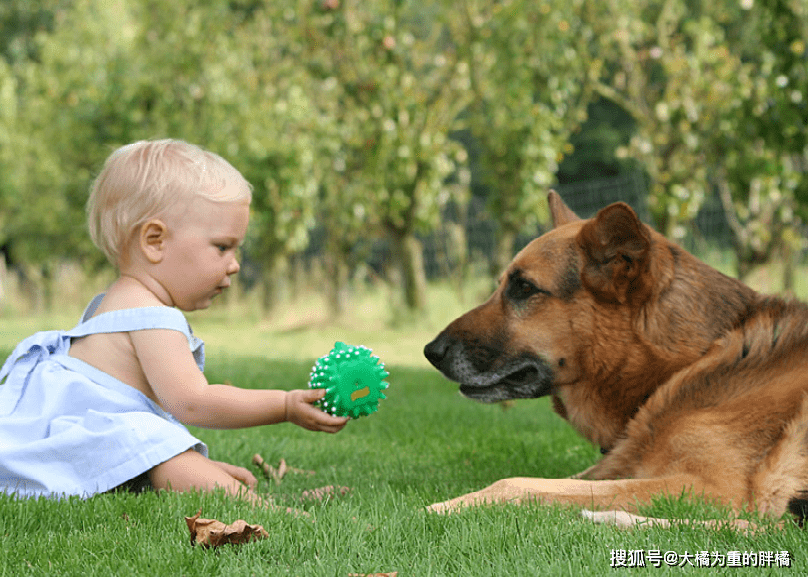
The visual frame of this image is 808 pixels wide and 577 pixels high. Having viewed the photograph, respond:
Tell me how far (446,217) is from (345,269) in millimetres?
4889

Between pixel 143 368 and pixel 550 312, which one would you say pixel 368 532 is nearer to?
pixel 143 368

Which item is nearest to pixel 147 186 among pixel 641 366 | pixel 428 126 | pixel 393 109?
pixel 641 366

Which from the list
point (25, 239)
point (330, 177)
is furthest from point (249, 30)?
point (25, 239)

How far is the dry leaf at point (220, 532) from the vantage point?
2301 millimetres

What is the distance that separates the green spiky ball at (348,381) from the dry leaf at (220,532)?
2.32 ft

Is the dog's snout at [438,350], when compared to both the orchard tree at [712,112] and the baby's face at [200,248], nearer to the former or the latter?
the baby's face at [200,248]

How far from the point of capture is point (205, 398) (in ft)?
9.80

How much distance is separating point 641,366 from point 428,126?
10113mm

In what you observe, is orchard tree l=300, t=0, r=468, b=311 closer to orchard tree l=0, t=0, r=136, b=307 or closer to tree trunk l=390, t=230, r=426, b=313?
tree trunk l=390, t=230, r=426, b=313

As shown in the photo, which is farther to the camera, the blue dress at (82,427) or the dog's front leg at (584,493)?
the blue dress at (82,427)

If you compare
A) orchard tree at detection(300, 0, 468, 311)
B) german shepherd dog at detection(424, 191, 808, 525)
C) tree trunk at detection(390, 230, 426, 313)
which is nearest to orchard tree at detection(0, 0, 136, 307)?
orchard tree at detection(300, 0, 468, 311)

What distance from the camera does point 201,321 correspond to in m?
17.2

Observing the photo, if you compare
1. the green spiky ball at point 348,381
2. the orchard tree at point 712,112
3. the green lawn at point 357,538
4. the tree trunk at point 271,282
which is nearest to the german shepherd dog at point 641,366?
the green lawn at point 357,538

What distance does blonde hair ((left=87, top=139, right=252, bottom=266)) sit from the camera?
3139mm
